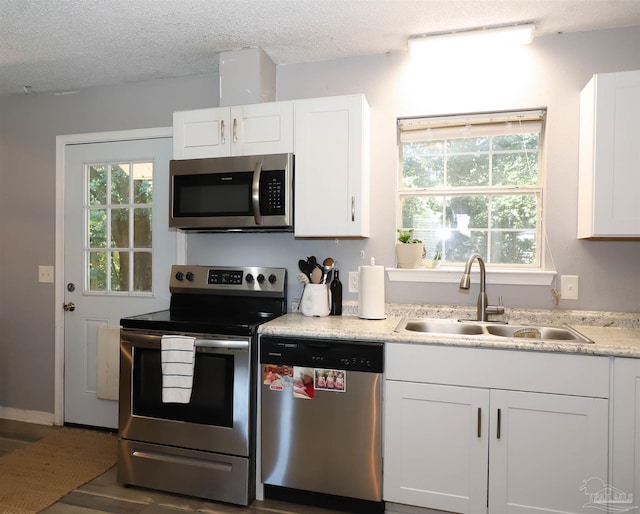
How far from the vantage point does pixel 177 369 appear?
2.06 m

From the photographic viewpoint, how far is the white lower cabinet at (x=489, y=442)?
1.74 meters

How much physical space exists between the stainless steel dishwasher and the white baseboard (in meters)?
2.00

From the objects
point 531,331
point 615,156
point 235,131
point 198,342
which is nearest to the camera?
point 615,156

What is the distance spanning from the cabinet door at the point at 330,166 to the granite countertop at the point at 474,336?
483 mm

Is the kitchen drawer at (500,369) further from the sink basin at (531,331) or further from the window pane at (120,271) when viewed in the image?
the window pane at (120,271)

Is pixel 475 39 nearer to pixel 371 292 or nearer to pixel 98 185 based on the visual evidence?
pixel 371 292

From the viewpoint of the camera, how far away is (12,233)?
3197 millimetres

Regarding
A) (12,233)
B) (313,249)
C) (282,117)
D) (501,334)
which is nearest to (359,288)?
(313,249)

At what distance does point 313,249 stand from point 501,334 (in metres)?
1.15

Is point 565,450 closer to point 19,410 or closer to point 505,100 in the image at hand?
point 505,100

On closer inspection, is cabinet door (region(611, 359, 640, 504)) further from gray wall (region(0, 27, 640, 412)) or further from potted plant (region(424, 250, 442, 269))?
potted plant (region(424, 250, 442, 269))

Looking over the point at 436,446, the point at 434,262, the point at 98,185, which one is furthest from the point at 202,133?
the point at 436,446

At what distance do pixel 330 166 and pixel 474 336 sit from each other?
1.12 metres

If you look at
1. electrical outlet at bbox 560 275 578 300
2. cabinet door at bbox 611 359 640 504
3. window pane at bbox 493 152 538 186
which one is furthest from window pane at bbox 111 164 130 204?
cabinet door at bbox 611 359 640 504
